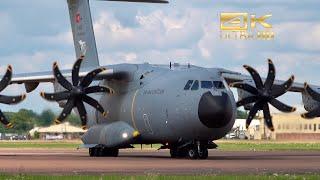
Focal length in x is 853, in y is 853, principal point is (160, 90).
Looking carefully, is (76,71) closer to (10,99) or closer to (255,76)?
(10,99)

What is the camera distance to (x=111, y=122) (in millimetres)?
42469

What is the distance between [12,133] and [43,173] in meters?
114

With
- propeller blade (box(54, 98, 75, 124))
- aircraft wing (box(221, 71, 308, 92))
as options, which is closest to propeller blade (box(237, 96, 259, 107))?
aircraft wing (box(221, 71, 308, 92))

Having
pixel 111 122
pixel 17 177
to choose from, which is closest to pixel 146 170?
pixel 17 177

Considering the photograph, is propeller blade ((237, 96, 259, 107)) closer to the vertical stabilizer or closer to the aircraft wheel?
the aircraft wheel

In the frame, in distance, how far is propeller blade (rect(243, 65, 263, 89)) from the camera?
3934 centimetres

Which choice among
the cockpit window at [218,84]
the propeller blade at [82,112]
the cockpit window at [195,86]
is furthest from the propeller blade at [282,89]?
the propeller blade at [82,112]

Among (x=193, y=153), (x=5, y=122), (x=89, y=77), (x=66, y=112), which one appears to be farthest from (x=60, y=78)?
(x=193, y=153)

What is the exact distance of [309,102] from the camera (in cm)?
4400

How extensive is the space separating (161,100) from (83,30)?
10785 mm

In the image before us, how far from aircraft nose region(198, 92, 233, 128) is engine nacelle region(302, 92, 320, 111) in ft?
27.3

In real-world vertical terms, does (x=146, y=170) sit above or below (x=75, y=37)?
below

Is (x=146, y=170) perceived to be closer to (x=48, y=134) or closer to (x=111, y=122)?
(x=111, y=122)

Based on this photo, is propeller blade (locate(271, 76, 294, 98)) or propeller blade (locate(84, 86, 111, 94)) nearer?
propeller blade (locate(84, 86, 111, 94))
